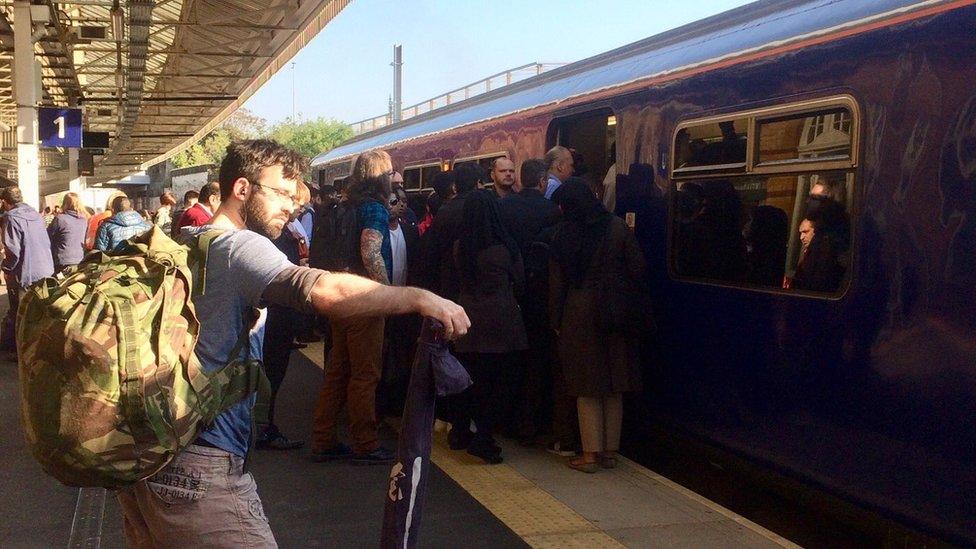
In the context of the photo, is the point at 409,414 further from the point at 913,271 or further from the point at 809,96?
the point at 809,96

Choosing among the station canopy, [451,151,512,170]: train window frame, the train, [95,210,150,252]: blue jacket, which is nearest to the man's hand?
the train

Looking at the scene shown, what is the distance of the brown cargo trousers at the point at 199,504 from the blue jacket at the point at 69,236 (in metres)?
8.74

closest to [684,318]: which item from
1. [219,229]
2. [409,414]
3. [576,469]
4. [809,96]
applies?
[576,469]

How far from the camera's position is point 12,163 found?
47.4 metres

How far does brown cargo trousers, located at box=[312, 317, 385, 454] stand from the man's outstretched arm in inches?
133

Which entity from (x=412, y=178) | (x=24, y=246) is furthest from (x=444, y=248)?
(x=24, y=246)

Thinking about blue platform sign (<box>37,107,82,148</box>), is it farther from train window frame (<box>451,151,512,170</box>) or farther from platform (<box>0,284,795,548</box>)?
platform (<box>0,284,795,548</box>)

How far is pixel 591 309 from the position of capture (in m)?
5.66

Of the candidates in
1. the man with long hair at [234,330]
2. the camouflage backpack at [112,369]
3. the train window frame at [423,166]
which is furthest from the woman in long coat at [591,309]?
the train window frame at [423,166]

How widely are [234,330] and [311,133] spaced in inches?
3899

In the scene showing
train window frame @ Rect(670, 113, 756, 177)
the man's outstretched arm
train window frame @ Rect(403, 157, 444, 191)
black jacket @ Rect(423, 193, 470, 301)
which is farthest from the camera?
train window frame @ Rect(403, 157, 444, 191)

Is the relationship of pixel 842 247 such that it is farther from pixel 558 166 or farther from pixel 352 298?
pixel 352 298

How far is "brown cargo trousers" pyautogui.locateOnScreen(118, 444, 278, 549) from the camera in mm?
2434

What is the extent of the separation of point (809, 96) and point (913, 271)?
103cm
